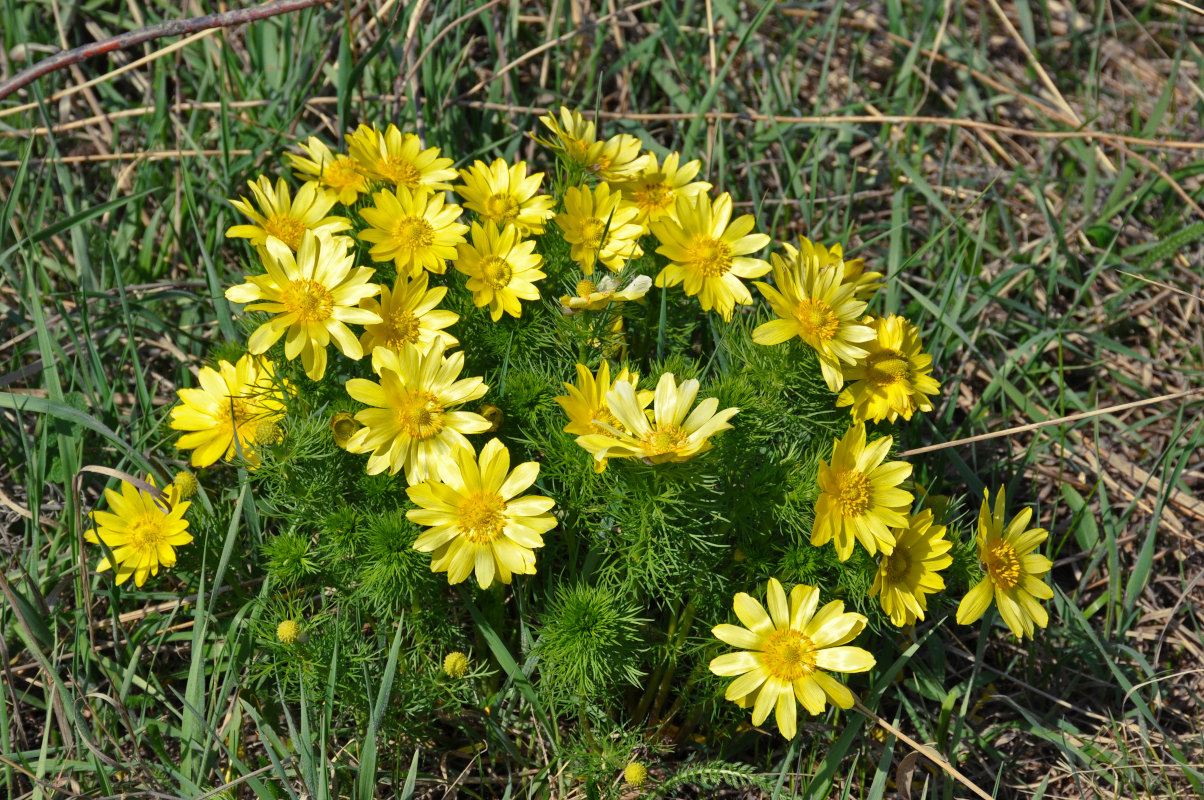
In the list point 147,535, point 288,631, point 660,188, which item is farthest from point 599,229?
point 147,535

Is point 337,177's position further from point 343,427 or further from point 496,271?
point 343,427

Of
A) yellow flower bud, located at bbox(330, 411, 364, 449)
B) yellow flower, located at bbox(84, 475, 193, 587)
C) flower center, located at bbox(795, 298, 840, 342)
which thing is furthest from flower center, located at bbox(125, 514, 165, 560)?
flower center, located at bbox(795, 298, 840, 342)

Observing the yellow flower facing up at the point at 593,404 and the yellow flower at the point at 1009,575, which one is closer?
the yellow flower facing up at the point at 593,404

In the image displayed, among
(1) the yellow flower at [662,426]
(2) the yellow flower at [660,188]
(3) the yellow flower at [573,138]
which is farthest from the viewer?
(2) the yellow flower at [660,188]

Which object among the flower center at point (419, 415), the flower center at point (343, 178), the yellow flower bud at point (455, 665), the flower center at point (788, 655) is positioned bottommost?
the yellow flower bud at point (455, 665)

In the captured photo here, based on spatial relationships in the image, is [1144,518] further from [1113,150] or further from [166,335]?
[166,335]

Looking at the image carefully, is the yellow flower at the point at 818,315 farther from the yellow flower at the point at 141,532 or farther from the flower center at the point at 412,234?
the yellow flower at the point at 141,532

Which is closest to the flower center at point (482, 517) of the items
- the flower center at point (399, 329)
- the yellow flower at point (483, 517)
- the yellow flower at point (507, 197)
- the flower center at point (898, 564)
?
the yellow flower at point (483, 517)

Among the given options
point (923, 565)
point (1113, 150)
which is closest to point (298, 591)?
point (923, 565)
